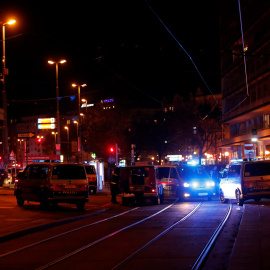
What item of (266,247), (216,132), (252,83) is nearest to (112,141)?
(252,83)

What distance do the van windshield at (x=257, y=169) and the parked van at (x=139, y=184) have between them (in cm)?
514

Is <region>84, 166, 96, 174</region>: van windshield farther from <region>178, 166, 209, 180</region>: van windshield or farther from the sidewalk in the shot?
the sidewalk

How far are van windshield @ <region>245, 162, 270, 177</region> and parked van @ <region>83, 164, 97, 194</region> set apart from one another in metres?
15.2

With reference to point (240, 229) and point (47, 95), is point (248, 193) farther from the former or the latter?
point (47, 95)

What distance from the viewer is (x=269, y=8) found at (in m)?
47.5

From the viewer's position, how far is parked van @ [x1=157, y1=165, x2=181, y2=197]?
96.5 feet

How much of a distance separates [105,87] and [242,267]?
47.2 m


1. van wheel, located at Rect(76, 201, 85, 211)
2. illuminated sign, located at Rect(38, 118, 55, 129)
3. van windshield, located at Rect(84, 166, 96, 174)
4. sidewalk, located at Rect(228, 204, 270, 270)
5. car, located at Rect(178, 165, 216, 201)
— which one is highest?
illuminated sign, located at Rect(38, 118, 55, 129)

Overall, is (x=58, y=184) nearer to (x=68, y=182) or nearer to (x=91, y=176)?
(x=68, y=182)

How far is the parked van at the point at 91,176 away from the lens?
3527 centimetres

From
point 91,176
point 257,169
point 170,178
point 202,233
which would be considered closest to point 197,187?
point 170,178

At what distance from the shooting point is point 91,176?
1410 inches

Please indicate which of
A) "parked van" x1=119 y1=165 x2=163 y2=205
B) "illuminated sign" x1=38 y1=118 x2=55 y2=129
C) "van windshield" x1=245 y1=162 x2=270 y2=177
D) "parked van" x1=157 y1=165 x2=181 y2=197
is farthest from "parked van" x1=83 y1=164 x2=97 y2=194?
"van windshield" x1=245 y1=162 x2=270 y2=177

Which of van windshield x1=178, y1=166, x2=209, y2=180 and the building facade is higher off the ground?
the building facade
